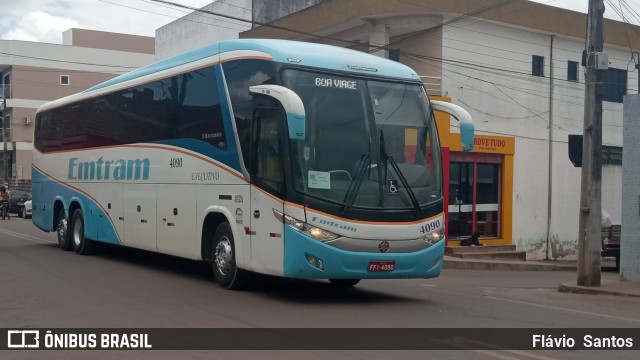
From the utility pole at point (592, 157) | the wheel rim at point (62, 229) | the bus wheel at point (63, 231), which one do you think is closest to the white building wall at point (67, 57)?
the bus wheel at point (63, 231)

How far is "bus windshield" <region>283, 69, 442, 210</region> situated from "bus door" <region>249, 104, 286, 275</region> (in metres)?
0.38

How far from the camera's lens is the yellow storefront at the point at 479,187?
83.9ft

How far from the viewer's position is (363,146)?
1130 centimetres

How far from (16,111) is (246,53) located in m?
52.8

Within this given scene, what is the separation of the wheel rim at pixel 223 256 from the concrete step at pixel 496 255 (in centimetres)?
1268

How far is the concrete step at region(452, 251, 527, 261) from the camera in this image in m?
24.5

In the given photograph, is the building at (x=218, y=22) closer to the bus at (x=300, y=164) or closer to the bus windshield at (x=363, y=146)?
the bus at (x=300, y=164)

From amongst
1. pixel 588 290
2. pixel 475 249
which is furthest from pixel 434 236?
pixel 475 249

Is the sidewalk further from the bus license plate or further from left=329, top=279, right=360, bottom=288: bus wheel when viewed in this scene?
the bus license plate

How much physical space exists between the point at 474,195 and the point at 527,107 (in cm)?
413

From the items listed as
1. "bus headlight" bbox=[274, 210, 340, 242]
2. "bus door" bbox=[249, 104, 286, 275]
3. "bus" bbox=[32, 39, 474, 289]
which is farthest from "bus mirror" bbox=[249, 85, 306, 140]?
"bus headlight" bbox=[274, 210, 340, 242]

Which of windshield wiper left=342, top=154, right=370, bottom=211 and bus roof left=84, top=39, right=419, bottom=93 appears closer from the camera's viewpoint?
windshield wiper left=342, top=154, right=370, bottom=211

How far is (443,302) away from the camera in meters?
12.6

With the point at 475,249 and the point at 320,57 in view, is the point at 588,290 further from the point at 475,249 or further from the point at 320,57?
the point at 475,249
